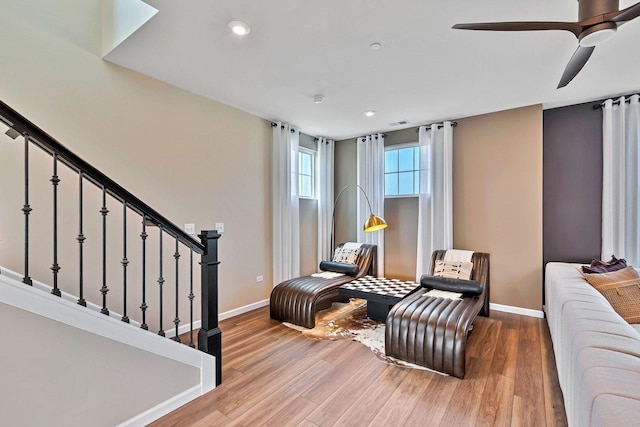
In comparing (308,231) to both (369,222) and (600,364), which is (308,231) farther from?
(600,364)

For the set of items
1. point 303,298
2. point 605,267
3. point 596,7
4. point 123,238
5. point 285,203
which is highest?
point 596,7

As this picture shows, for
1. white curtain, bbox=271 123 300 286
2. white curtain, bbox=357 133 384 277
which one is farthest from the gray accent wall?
white curtain, bbox=271 123 300 286

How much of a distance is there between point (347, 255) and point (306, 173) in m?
1.68

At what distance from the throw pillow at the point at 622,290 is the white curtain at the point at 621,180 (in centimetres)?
126

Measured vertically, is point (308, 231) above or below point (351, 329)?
above

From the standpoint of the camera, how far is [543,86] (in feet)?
10.7

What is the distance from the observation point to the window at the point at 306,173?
5238 mm

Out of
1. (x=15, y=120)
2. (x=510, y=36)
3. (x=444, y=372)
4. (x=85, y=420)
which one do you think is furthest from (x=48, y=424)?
(x=510, y=36)

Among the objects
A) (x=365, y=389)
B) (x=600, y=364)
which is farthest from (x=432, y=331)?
(x=600, y=364)

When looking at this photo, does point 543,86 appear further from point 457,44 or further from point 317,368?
point 317,368

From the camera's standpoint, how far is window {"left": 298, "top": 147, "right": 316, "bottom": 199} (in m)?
5.24

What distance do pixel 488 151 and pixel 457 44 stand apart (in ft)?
7.40

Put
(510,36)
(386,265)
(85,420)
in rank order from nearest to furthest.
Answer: (85,420) → (510,36) → (386,265)

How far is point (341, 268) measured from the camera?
176 inches
